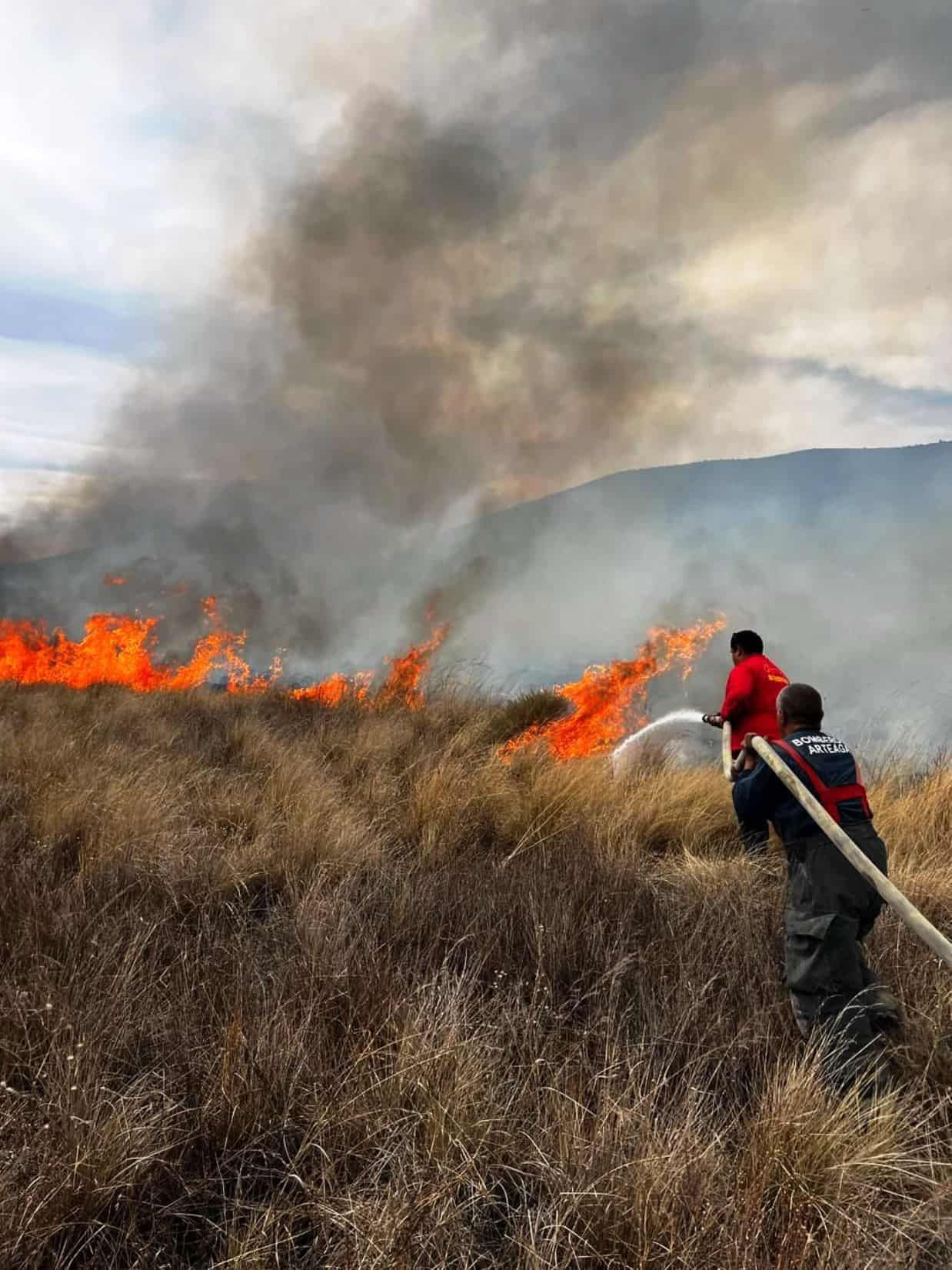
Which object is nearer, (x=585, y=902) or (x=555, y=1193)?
(x=555, y=1193)

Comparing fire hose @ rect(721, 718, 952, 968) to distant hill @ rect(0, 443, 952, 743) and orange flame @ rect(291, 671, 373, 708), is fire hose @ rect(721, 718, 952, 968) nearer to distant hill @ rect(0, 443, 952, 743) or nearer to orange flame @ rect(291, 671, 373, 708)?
orange flame @ rect(291, 671, 373, 708)

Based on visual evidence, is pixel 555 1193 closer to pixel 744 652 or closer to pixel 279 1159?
pixel 279 1159

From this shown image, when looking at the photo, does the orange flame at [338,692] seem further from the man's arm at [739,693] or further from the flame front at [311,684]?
the man's arm at [739,693]

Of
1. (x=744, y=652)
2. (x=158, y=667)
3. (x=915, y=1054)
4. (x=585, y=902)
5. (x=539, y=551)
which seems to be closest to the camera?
(x=915, y=1054)

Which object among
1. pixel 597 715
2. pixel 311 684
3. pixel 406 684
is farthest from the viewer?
pixel 311 684

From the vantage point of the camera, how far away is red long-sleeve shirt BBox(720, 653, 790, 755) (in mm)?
5168

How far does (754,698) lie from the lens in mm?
5211

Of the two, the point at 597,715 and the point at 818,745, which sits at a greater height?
the point at 818,745

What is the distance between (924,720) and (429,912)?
15.2 meters

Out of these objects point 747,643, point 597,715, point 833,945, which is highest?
point 747,643

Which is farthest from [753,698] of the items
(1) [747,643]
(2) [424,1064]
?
(2) [424,1064]

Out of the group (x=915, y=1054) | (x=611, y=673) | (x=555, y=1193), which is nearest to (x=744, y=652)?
(x=915, y=1054)

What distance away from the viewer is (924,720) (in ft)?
48.8

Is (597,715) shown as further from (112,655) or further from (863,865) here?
Answer: (112,655)
